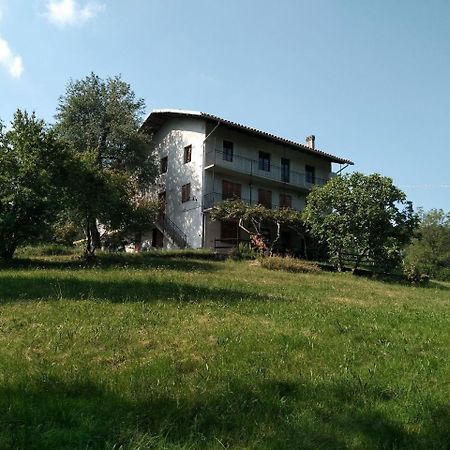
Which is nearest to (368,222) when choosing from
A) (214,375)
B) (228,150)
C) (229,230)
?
(229,230)

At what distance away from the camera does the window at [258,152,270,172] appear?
37241 mm

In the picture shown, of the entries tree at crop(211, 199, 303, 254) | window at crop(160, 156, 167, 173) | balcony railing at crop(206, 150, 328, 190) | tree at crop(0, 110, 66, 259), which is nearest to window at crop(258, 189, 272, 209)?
balcony railing at crop(206, 150, 328, 190)

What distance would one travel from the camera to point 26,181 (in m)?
19.1

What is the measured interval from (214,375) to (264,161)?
32255mm

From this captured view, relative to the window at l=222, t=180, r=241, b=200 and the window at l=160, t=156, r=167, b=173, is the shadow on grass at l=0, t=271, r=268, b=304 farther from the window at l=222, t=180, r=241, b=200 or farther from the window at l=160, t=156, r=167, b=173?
the window at l=160, t=156, r=167, b=173

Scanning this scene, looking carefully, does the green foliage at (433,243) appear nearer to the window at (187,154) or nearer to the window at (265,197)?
the window at (265,197)

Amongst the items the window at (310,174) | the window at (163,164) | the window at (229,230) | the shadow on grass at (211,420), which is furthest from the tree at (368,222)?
the shadow on grass at (211,420)

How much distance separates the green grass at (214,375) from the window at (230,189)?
23658 mm

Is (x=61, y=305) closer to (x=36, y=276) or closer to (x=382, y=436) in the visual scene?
(x=36, y=276)

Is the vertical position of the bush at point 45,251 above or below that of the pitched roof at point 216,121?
below

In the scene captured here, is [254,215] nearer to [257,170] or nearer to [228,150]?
[257,170]

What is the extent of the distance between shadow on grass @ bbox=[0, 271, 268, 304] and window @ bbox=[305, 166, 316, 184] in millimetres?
27196

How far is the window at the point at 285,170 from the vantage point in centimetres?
3809

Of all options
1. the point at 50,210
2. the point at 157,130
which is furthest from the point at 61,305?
the point at 157,130
